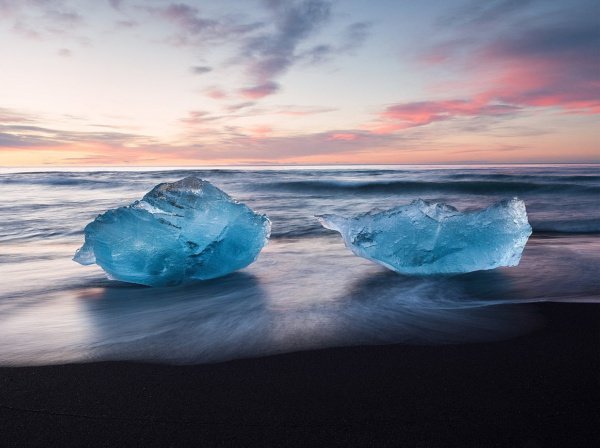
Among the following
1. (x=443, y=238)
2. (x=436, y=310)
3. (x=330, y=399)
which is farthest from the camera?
(x=443, y=238)

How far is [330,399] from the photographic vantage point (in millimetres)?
1816

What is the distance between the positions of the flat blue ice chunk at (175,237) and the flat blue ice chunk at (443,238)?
1.06 metres

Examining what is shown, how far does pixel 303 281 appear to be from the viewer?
3.97 meters

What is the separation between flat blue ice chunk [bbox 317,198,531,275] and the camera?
4.07m

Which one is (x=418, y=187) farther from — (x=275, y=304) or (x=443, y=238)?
(x=275, y=304)

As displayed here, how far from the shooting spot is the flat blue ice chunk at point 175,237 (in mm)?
3859

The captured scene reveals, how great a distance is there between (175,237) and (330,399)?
99.1 inches

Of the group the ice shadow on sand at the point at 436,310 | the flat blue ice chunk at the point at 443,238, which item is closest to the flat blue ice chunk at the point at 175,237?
the flat blue ice chunk at the point at 443,238

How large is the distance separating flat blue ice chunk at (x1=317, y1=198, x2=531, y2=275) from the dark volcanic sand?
1702mm

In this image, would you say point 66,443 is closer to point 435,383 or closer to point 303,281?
point 435,383

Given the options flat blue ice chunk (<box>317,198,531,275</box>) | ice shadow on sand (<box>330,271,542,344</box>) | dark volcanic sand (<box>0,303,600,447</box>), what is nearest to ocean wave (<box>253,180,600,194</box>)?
flat blue ice chunk (<box>317,198,531,275</box>)

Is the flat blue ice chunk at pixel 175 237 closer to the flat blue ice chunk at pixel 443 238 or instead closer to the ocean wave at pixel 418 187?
the flat blue ice chunk at pixel 443 238

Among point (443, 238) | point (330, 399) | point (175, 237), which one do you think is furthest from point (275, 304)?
point (443, 238)

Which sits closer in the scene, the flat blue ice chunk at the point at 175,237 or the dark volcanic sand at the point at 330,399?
the dark volcanic sand at the point at 330,399
